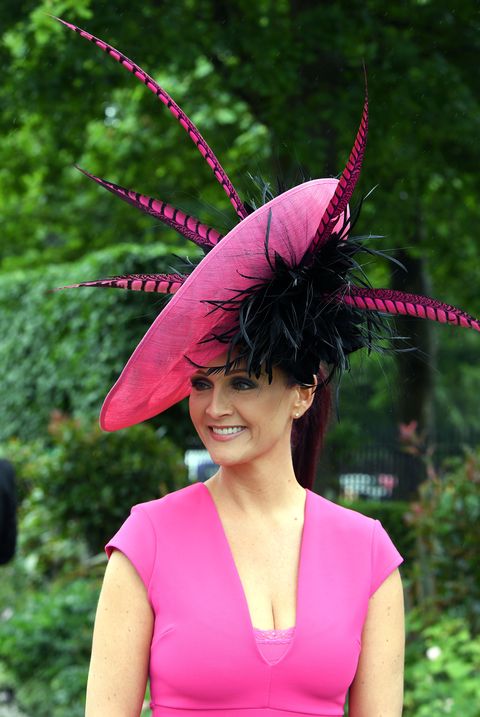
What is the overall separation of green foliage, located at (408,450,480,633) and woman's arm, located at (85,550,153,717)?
4171mm

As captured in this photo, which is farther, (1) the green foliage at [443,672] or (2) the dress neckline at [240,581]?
(1) the green foliage at [443,672]

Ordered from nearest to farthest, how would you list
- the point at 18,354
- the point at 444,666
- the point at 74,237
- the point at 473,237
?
1. the point at 444,666
2. the point at 473,237
3. the point at 18,354
4. the point at 74,237

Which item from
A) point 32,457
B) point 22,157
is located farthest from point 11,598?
point 22,157

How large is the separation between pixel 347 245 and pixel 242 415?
44 centimetres

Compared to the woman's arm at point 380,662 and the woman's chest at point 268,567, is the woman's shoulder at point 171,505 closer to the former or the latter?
the woman's chest at point 268,567

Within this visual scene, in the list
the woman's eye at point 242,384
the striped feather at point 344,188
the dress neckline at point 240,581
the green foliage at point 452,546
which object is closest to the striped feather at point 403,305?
the striped feather at point 344,188

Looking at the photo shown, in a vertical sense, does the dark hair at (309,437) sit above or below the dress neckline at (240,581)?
above

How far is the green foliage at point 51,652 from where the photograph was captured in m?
6.00

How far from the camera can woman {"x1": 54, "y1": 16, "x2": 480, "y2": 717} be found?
2.16 meters

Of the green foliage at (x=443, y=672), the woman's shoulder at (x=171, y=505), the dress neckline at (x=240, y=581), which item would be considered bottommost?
the green foliage at (x=443, y=672)

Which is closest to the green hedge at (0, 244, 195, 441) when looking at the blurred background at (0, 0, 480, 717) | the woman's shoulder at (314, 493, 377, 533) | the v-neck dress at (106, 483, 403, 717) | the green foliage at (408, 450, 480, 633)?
the blurred background at (0, 0, 480, 717)

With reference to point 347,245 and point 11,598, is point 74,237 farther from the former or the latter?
point 347,245

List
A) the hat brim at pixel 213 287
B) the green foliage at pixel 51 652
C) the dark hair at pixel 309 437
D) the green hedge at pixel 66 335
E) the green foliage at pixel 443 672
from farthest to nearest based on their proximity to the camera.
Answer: the green hedge at pixel 66 335
the green foliage at pixel 51 652
the green foliage at pixel 443 672
the dark hair at pixel 309 437
the hat brim at pixel 213 287

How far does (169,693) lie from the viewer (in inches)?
85.3
